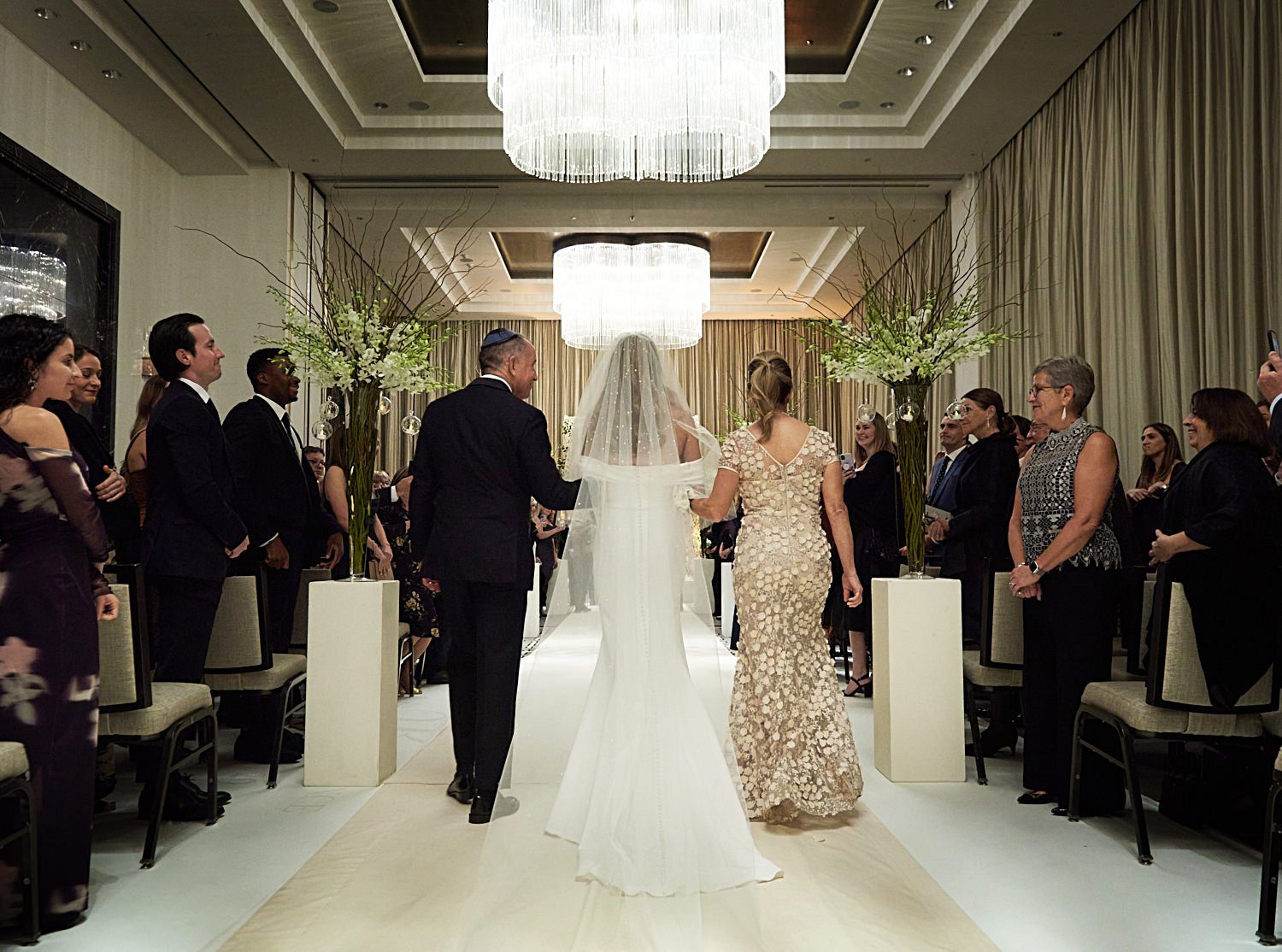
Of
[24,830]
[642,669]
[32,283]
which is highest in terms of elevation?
[32,283]

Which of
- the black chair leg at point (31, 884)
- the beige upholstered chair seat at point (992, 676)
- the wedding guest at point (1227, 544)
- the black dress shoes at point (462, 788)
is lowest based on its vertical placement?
the black dress shoes at point (462, 788)

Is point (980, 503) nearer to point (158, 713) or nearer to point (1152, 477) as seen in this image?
point (1152, 477)

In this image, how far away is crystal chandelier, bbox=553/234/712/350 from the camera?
36.0ft

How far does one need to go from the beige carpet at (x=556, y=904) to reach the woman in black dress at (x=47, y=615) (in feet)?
1.97

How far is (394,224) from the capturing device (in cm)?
1110

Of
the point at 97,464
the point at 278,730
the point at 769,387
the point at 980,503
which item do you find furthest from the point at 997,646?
the point at 97,464

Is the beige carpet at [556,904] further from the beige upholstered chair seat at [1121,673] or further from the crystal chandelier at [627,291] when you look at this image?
the crystal chandelier at [627,291]

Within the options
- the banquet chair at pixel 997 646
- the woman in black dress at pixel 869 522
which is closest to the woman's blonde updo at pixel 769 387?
the banquet chair at pixel 997 646

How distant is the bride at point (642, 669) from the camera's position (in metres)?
3.36

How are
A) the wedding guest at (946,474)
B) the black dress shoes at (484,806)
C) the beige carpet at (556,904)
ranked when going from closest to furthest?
the beige carpet at (556,904) → the black dress shoes at (484,806) → the wedding guest at (946,474)

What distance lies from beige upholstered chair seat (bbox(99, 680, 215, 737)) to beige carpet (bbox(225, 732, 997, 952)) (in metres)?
0.70

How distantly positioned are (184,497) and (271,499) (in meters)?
0.94

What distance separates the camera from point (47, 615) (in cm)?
306

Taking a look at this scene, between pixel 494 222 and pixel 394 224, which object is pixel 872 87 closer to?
pixel 494 222
